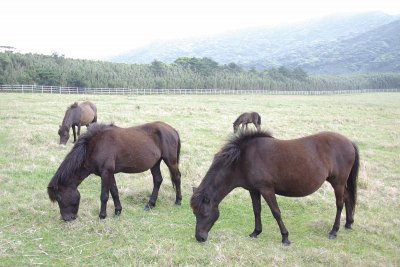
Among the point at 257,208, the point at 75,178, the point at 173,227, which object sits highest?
the point at 75,178

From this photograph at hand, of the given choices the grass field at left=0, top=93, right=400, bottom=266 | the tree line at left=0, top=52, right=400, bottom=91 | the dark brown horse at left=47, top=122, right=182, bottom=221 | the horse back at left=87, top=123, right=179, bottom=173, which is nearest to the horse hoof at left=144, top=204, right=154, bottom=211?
the dark brown horse at left=47, top=122, right=182, bottom=221

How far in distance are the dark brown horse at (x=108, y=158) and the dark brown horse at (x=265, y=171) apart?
187 centimetres

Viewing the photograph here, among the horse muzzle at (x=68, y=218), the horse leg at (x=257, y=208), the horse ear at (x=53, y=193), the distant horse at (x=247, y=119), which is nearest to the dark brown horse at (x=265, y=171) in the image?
the horse leg at (x=257, y=208)

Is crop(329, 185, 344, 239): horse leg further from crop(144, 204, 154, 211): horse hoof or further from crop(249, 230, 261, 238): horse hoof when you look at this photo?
crop(144, 204, 154, 211): horse hoof

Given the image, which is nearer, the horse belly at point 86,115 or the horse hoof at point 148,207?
the horse hoof at point 148,207

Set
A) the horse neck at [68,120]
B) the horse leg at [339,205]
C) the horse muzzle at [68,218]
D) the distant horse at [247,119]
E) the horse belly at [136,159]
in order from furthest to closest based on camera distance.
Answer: the distant horse at [247,119]
the horse neck at [68,120]
the horse belly at [136,159]
the horse muzzle at [68,218]
the horse leg at [339,205]

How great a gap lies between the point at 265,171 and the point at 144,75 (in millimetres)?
68075

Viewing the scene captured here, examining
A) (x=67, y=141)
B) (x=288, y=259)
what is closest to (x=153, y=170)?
(x=288, y=259)

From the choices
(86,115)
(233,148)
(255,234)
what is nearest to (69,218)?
(233,148)

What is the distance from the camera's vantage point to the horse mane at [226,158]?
20.7 ft

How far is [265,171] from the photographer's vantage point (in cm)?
634

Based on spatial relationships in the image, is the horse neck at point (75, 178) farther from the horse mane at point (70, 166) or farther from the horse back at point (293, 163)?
the horse back at point (293, 163)

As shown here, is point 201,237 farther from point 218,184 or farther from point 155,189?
point 155,189

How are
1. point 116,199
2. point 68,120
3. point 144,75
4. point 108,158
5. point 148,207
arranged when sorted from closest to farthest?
point 108,158, point 116,199, point 148,207, point 68,120, point 144,75
